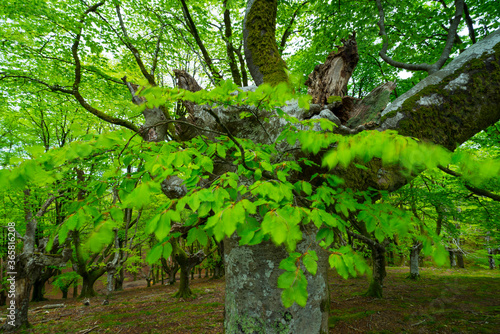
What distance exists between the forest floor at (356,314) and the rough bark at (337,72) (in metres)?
5.28

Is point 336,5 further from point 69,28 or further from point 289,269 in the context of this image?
point 69,28

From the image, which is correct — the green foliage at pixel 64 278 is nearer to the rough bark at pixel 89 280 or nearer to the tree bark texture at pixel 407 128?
the rough bark at pixel 89 280

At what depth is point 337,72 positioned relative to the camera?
288cm

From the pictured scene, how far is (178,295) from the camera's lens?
8469 mm

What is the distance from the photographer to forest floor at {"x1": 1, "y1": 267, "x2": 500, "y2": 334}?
5.05 m

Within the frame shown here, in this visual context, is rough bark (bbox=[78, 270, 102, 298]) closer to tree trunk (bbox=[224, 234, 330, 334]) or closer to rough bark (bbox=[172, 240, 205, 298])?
rough bark (bbox=[172, 240, 205, 298])

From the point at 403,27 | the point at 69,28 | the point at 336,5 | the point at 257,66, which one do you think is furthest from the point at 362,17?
the point at 69,28

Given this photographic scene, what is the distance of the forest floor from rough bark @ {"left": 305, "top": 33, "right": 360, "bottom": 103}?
5.28 meters

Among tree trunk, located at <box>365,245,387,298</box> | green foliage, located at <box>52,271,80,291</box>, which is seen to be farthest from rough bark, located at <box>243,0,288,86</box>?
green foliage, located at <box>52,271,80,291</box>

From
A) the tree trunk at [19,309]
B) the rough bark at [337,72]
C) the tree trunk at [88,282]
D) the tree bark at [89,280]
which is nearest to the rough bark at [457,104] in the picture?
the rough bark at [337,72]

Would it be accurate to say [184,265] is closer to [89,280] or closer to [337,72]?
[89,280]

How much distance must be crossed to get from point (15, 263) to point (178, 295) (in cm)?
522

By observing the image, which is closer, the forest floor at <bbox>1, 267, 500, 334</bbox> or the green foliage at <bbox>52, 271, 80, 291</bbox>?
the forest floor at <bbox>1, 267, 500, 334</bbox>

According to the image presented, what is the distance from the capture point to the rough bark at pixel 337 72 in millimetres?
2834
